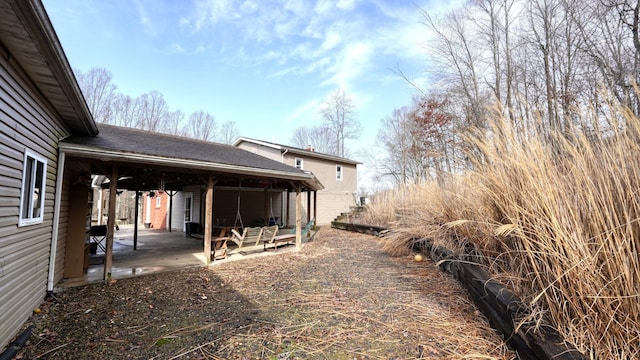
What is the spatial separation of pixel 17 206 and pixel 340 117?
90.5 ft

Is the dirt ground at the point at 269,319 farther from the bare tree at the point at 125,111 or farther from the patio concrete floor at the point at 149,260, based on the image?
the bare tree at the point at 125,111

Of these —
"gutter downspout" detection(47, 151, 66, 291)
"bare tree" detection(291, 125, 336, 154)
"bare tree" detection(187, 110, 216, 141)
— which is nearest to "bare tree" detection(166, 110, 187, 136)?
"bare tree" detection(187, 110, 216, 141)

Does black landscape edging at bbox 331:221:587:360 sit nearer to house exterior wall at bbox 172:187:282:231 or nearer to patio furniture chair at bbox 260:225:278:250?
patio furniture chair at bbox 260:225:278:250

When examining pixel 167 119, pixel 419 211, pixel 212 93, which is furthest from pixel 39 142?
pixel 167 119

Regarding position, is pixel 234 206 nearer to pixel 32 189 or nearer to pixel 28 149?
pixel 32 189

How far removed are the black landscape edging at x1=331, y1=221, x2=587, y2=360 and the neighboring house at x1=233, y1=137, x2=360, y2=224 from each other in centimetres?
1204

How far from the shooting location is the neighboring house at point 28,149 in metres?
2.58

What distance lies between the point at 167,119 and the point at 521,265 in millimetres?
27587

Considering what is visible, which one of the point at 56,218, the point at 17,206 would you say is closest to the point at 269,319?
the point at 17,206

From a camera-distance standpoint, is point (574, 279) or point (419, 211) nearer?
point (574, 279)

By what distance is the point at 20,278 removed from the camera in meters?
3.21

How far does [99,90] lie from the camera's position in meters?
20.4

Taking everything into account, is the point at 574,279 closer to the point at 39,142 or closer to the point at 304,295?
the point at 304,295

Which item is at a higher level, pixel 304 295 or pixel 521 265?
pixel 521 265
